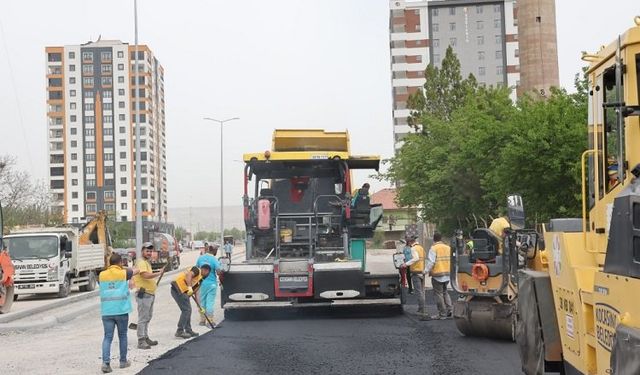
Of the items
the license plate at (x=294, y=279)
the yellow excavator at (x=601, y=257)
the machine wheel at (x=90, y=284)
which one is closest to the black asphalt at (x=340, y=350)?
the license plate at (x=294, y=279)

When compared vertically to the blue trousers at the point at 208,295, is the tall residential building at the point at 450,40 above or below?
above

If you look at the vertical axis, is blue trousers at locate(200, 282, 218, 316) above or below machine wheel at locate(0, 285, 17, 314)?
above

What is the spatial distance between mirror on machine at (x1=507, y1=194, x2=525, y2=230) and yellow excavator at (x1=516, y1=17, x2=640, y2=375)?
0.53 m

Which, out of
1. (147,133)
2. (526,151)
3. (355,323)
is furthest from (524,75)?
(147,133)

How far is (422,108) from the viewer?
43.9 m

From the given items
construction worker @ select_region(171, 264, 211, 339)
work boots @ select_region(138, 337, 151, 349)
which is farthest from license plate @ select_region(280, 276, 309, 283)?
work boots @ select_region(138, 337, 151, 349)

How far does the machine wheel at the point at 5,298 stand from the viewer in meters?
18.9

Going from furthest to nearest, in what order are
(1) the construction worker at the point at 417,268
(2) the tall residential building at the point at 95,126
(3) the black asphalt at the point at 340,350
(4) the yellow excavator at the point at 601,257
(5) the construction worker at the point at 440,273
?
(2) the tall residential building at the point at 95,126 → (1) the construction worker at the point at 417,268 → (5) the construction worker at the point at 440,273 → (3) the black asphalt at the point at 340,350 → (4) the yellow excavator at the point at 601,257

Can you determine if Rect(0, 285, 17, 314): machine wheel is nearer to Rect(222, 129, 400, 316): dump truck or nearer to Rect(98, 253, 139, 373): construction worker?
Rect(222, 129, 400, 316): dump truck

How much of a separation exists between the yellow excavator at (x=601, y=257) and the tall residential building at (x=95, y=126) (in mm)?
118581

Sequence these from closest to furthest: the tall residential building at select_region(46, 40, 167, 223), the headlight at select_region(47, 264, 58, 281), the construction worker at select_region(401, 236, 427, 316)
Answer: the construction worker at select_region(401, 236, 427, 316), the headlight at select_region(47, 264, 58, 281), the tall residential building at select_region(46, 40, 167, 223)

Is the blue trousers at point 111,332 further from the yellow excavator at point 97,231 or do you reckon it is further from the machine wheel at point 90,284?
the yellow excavator at point 97,231

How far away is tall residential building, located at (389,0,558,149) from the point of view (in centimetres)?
9125

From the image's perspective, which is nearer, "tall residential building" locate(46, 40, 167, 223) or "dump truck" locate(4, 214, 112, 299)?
"dump truck" locate(4, 214, 112, 299)
